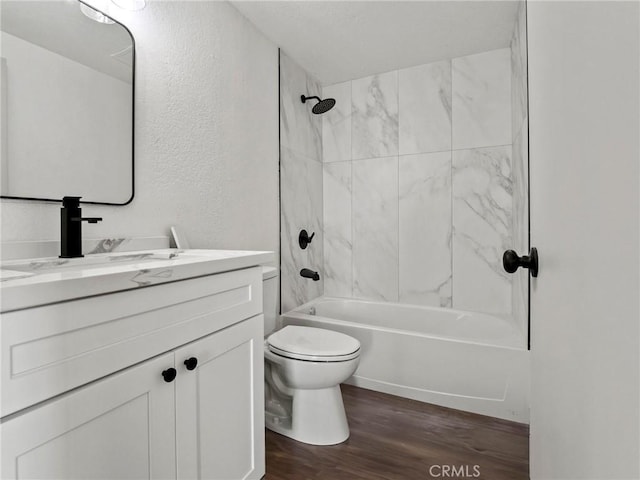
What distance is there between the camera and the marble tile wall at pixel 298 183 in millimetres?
2549

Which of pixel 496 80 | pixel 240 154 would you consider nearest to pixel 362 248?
pixel 240 154

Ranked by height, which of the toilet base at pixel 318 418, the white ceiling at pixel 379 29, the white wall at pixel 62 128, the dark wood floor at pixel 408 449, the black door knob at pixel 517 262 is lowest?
the dark wood floor at pixel 408 449

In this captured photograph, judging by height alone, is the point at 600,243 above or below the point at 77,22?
below

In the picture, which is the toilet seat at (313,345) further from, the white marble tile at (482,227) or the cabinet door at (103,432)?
the white marble tile at (482,227)

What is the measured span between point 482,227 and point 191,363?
2279 millimetres

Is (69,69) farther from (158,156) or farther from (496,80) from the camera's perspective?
(496,80)

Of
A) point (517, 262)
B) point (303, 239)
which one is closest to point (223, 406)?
point (517, 262)

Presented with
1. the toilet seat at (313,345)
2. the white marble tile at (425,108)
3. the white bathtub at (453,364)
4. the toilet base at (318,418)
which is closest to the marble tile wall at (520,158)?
the white bathtub at (453,364)

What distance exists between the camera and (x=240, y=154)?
210 cm

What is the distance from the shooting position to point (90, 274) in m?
0.75

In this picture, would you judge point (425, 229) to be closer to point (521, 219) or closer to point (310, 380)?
point (521, 219)

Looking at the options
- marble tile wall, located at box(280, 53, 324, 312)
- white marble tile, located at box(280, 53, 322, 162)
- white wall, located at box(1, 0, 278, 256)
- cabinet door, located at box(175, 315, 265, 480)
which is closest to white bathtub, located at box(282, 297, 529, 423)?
marble tile wall, located at box(280, 53, 324, 312)

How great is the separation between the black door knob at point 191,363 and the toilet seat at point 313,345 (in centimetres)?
72

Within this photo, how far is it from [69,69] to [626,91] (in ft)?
5.19
